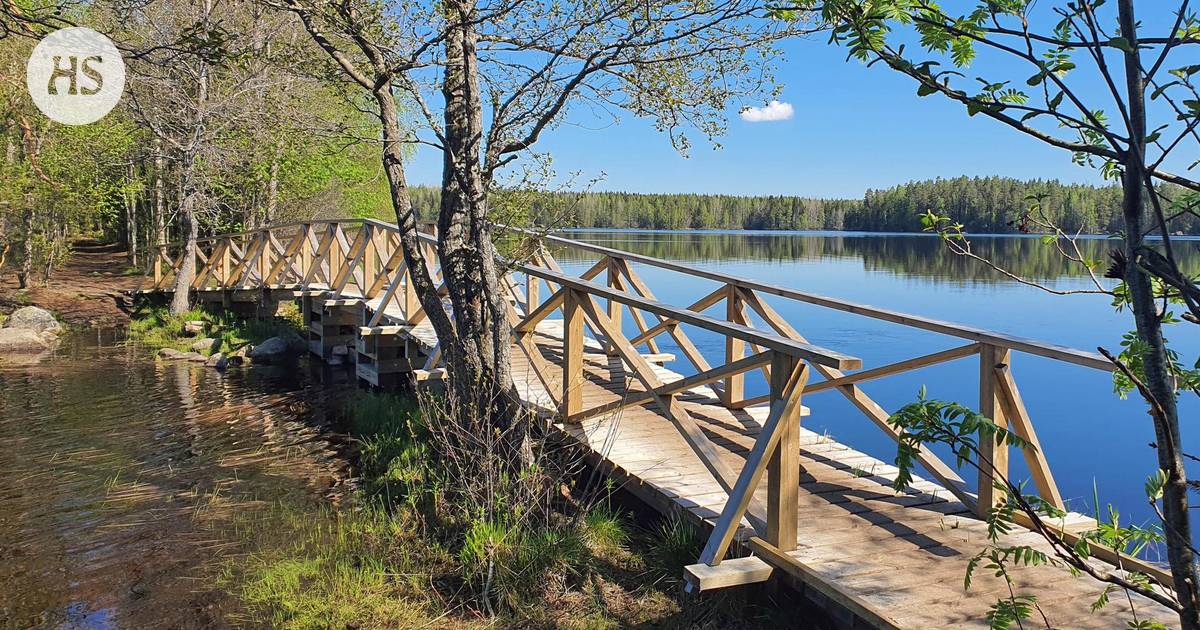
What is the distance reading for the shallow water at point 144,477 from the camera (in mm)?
4867

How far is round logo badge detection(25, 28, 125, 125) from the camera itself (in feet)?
44.5

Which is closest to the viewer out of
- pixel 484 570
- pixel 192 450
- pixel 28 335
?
pixel 484 570

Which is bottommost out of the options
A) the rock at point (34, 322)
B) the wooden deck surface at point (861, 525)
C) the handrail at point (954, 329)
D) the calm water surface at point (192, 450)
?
the calm water surface at point (192, 450)

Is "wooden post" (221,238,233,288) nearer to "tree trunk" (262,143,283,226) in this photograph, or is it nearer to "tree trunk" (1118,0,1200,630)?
"tree trunk" (262,143,283,226)

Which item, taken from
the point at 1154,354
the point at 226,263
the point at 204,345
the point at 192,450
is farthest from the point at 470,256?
the point at 226,263

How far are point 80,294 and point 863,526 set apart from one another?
750 inches

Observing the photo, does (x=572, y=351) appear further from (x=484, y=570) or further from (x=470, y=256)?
(x=484, y=570)

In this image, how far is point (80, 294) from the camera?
1858 centimetres

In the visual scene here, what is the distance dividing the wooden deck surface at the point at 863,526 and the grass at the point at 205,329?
29.6ft

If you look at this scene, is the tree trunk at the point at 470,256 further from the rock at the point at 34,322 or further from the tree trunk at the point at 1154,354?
the rock at the point at 34,322

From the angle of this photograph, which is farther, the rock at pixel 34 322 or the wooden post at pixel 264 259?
the wooden post at pixel 264 259

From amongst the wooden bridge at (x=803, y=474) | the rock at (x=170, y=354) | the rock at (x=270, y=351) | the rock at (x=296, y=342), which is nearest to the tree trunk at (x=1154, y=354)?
the wooden bridge at (x=803, y=474)

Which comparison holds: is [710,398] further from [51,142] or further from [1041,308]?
[1041,308]

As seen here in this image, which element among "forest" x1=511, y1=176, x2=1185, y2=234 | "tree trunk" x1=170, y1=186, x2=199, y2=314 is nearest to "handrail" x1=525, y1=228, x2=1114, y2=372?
"tree trunk" x1=170, y1=186, x2=199, y2=314
